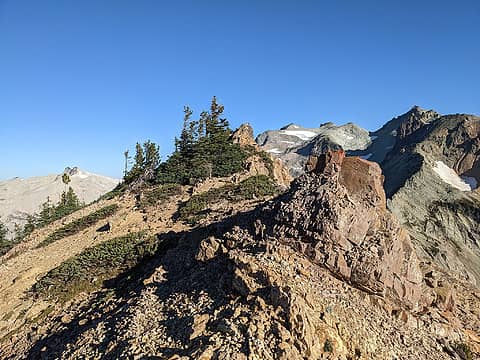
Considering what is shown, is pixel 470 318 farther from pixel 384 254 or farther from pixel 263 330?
pixel 263 330

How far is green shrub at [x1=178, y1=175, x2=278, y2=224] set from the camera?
106 ft

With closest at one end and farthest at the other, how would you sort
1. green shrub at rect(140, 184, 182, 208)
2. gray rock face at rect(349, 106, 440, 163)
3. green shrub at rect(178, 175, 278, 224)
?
green shrub at rect(178, 175, 278, 224) < green shrub at rect(140, 184, 182, 208) < gray rock face at rect(349, 106, 440, 163)

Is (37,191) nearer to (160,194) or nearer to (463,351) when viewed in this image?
(160,194)

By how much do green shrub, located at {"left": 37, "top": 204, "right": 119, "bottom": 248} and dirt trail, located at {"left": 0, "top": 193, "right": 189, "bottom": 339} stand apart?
32.8 inches

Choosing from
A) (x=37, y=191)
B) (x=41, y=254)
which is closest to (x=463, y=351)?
(x=41, y=254)

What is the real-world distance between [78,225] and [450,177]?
6929 cm

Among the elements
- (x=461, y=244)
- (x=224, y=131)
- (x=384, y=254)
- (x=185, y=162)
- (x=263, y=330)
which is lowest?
(x=461, y=244)

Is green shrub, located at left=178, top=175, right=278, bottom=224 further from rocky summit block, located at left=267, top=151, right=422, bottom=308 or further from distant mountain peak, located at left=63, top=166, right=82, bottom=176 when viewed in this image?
distant mountain peak, located at left=63, top=166, right=82, bottom=176

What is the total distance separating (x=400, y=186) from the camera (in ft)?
218

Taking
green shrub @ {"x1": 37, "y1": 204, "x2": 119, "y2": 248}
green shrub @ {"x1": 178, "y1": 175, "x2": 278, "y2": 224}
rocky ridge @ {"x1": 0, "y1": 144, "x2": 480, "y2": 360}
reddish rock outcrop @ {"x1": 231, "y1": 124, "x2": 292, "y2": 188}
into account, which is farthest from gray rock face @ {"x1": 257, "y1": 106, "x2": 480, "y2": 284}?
green shrub @ {"x1": 37, "y1": 204, "x2": 119, "y2": 248}

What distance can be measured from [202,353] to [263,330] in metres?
2.35

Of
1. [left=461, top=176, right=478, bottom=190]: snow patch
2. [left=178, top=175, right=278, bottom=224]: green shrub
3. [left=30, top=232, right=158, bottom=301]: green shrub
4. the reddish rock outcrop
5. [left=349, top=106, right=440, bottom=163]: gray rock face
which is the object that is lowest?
[left=30, top=232, right=158, bottom=301]: green shrub

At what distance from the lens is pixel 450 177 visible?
2933 inches

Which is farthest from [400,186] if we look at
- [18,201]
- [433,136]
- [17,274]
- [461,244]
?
[18,201]
